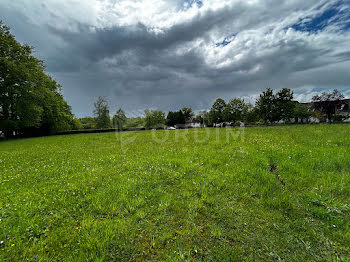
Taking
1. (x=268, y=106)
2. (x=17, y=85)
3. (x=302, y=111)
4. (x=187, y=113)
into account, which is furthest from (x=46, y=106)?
(x=187, y=113)

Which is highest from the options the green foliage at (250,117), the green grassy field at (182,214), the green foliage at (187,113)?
the green foliage at (187,113)

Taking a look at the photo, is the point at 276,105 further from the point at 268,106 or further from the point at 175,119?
the point at 175,119

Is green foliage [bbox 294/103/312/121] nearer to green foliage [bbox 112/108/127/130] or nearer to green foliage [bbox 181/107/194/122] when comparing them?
green foliage [bbox 112/108/127/130]

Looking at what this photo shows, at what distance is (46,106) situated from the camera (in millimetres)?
32500

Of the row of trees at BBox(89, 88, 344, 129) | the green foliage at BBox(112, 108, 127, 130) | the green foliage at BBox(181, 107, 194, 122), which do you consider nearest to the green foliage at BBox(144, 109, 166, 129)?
the row of trees at BBox(89, 88, 344, 129)

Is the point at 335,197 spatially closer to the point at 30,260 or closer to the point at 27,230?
the point at 30,260

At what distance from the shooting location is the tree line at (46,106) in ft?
83.1

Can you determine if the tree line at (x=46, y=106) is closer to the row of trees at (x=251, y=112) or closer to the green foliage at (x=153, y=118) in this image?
the row of trees at (x=251, y=112)

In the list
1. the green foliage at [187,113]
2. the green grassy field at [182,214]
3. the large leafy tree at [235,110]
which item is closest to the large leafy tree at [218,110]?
the large leafy tree at [235,110]

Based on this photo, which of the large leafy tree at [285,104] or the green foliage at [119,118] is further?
the green foliage at [119,118]

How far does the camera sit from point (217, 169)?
5.85 meters

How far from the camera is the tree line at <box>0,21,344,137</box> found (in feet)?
83.1

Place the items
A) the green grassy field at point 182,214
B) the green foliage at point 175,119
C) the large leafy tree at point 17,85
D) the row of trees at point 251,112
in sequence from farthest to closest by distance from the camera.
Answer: the green foliage at point 175,119 < the row of trees at point 251,112 < the large leafy tree at point 17,85 < the green grassy field at point 182,214

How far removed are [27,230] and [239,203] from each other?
470 cm
